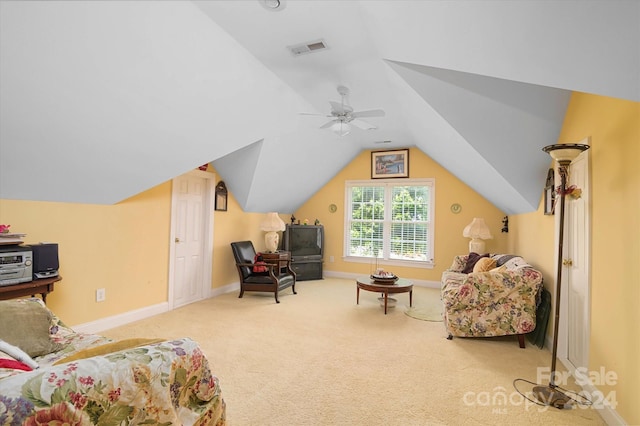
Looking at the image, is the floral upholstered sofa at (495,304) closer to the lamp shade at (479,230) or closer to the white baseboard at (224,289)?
the lamp shade at (479,230)

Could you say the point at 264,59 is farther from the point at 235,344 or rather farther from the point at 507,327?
the point at 507,327

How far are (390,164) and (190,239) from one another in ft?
13.7

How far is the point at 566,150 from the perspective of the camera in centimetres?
233

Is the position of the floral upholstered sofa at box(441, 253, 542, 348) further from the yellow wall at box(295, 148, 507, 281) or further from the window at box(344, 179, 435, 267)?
the window at box(344, 179, 435, 267)

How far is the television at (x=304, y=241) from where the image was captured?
692 centimetres

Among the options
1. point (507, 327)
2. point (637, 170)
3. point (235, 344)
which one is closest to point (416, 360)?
point (507, 327)

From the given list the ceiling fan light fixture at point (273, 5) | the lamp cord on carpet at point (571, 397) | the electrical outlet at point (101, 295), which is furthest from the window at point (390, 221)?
the ceiling fan light fixture at point (273, 5)

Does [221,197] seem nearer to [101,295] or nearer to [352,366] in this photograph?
[101,295]

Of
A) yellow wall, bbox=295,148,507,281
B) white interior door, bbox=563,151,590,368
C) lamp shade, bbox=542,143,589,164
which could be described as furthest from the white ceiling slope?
yellow wall, bbox=295,148,507,281

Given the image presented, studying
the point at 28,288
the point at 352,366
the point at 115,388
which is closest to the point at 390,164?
the point at 352,366

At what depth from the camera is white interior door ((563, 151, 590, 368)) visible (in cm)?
261

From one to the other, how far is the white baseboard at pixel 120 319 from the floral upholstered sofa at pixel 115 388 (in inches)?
101

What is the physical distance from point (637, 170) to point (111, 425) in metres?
2.84

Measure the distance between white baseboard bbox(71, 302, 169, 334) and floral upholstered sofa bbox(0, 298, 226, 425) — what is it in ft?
8.42
